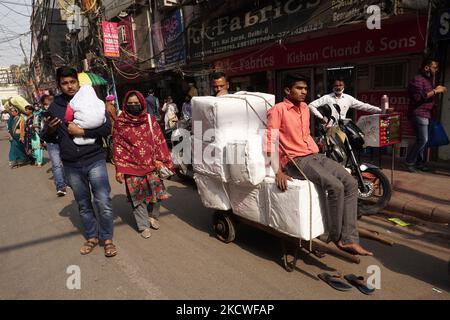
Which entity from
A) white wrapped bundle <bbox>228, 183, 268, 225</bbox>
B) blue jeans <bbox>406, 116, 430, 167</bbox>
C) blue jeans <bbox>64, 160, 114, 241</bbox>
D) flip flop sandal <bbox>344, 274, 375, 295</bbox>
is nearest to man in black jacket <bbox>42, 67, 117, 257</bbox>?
blue jeans <bbox>64, 160, 114, 241</bbox>

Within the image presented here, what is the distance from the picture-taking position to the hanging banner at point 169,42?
12.7m

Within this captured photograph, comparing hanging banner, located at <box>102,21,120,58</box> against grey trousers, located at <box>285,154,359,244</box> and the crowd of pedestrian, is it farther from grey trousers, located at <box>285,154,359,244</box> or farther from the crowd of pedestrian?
grey trousers, located at <box>285,154,359,244</box>

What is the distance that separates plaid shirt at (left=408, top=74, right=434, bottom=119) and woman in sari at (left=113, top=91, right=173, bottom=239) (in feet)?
14.0

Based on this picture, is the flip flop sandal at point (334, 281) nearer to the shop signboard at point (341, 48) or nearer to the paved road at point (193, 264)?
the paved road at point (193, 264)

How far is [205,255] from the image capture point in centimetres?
342

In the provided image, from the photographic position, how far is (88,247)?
3650 millimetres

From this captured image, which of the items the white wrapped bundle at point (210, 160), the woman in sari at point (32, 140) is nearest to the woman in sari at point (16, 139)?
the woman in sari at point (32, 140)

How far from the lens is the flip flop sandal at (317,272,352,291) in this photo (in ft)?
8.70

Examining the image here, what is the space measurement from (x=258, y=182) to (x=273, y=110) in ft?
2.30

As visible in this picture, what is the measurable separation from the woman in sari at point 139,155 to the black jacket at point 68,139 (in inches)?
14.2

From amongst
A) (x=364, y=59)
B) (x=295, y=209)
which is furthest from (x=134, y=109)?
(x=364, y=59)

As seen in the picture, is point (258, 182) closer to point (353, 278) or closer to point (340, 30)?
point (353, 278)

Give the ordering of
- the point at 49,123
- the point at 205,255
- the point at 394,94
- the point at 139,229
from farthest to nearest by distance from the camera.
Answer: the point at 394,94 → the point at 139,229 → the point at 205,255 → the point at 49,123

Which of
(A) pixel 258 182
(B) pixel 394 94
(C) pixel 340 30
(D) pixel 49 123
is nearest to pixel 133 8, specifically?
(C) pixel 340 30
